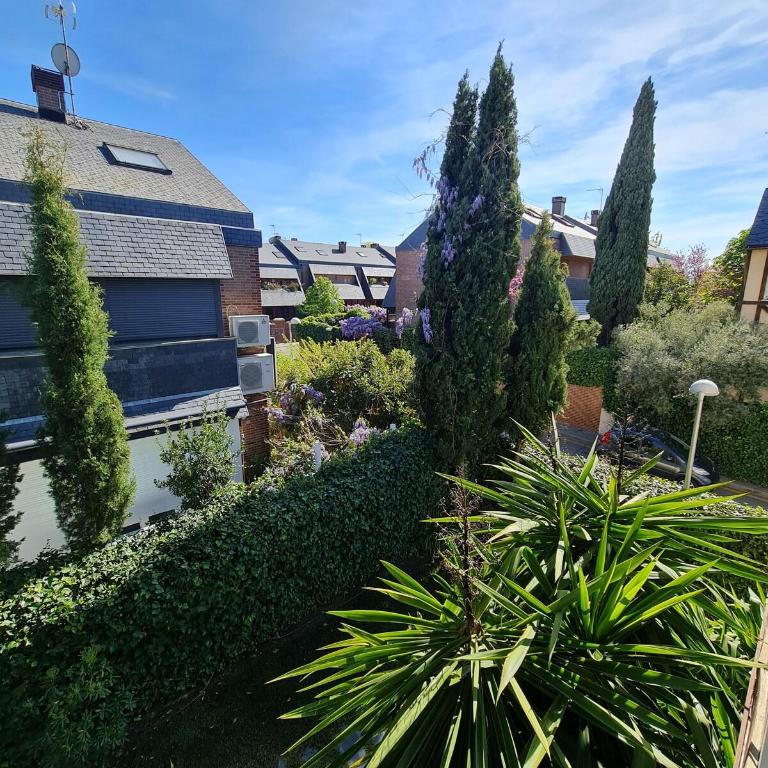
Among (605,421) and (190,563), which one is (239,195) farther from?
(605,421)

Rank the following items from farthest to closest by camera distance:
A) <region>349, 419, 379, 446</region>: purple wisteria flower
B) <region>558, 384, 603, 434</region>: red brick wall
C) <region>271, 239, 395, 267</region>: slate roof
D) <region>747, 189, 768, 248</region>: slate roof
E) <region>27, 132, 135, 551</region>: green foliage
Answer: <region>271, 239, 395, 267</region>: slate roof, <region>558, 384, 603, 434</region>: red brick wall, <region>747, 189, 768, 248</region>: slate roof, <region>349, 419, 379, 446</region>: purple wisteria flower, <region>27, 132, 135, 551</region>: green foliage

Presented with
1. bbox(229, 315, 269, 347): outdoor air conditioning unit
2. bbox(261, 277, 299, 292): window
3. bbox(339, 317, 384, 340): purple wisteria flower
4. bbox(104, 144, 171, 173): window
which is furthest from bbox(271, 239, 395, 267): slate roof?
bbox(229, 315, 269, 347): outdoor air conditioning unit

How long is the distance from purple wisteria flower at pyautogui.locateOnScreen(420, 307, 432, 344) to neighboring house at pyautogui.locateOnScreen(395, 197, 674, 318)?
13.0 metres

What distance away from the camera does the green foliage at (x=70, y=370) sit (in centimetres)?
441

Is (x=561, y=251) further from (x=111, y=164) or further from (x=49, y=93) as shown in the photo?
(x=49, y=93)

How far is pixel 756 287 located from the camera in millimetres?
12734

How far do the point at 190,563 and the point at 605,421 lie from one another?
13.5m

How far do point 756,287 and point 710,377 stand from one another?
20.2 ft

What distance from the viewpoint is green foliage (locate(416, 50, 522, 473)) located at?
620 centimetres

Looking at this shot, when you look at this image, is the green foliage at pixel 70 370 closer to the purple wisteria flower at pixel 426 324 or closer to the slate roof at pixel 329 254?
the purple wisteria flower at pixel 426 324

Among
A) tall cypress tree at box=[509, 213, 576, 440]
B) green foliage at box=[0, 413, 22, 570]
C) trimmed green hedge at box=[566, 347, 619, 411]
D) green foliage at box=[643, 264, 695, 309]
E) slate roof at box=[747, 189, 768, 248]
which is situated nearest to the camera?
green foliage at box=[0, 413, 22, 570]

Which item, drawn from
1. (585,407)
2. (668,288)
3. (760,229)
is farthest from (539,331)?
(668,288)

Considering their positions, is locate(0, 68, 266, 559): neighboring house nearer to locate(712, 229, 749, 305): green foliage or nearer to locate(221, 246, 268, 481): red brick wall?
locate(221, 246, 268, 481): red brick wall

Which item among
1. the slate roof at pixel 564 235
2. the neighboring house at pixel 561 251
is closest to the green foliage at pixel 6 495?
the neighboring house at pixel 561 251
